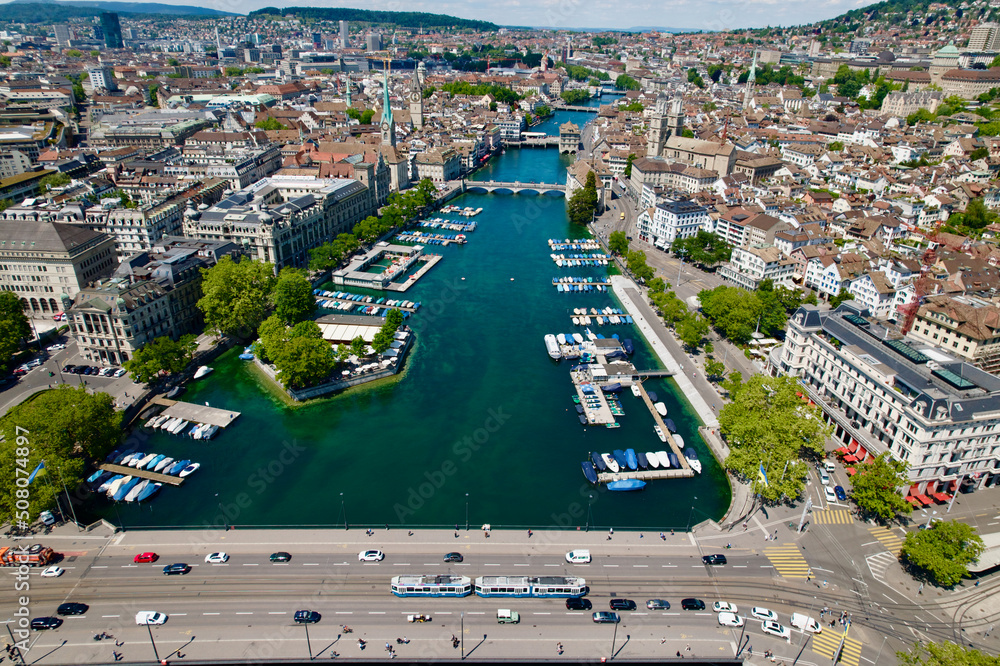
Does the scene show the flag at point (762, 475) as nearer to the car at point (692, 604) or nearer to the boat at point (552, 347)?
the car at point (692, 604)

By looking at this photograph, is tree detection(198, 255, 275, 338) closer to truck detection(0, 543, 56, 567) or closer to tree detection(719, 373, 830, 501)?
truck detection(0, 543, 56, 567)

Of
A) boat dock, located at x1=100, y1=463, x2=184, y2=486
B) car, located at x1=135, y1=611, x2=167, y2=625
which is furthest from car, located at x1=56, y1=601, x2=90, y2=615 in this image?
boat dock, located at x1=100, y1=463, x2=184, y2=486

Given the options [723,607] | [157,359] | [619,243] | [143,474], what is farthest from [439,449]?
[619,243]

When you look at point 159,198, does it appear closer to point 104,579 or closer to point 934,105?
point 104,579

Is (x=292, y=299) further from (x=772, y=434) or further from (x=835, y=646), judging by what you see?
(x=835, y=646)

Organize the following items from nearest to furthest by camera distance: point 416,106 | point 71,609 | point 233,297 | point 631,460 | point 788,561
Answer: point 71,609, point 788,561, point 631,460, point 233,297, point 416,106
